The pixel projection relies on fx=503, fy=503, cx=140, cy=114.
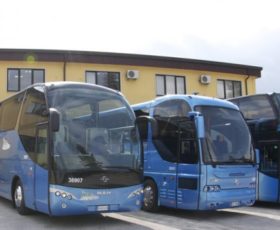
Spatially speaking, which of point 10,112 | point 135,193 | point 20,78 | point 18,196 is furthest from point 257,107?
point 20,78

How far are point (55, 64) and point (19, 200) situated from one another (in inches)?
648

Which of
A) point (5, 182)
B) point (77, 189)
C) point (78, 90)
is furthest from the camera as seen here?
point (5, 182)

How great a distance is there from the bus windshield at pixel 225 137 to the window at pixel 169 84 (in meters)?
17.3

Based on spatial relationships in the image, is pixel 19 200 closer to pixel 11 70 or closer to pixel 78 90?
pixel 78 90

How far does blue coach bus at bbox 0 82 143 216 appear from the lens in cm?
1033

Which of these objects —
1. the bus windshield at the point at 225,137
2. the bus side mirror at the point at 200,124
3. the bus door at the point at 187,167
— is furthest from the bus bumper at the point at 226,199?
the bus side mirror at the point at 200,124

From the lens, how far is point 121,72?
29203mm

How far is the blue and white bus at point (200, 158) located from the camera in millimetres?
11781

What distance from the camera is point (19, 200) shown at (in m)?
12.7

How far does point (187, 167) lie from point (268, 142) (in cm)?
416

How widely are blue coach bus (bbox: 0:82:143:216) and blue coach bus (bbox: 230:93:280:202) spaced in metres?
5.45

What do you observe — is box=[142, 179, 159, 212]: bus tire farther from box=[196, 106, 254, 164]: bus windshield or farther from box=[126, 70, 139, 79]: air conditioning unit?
box=[126, 70, 139, 79]: air conditioning unit

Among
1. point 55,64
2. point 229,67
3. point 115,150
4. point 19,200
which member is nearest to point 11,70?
point 55,64

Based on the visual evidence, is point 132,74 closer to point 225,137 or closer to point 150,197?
point 150,197
